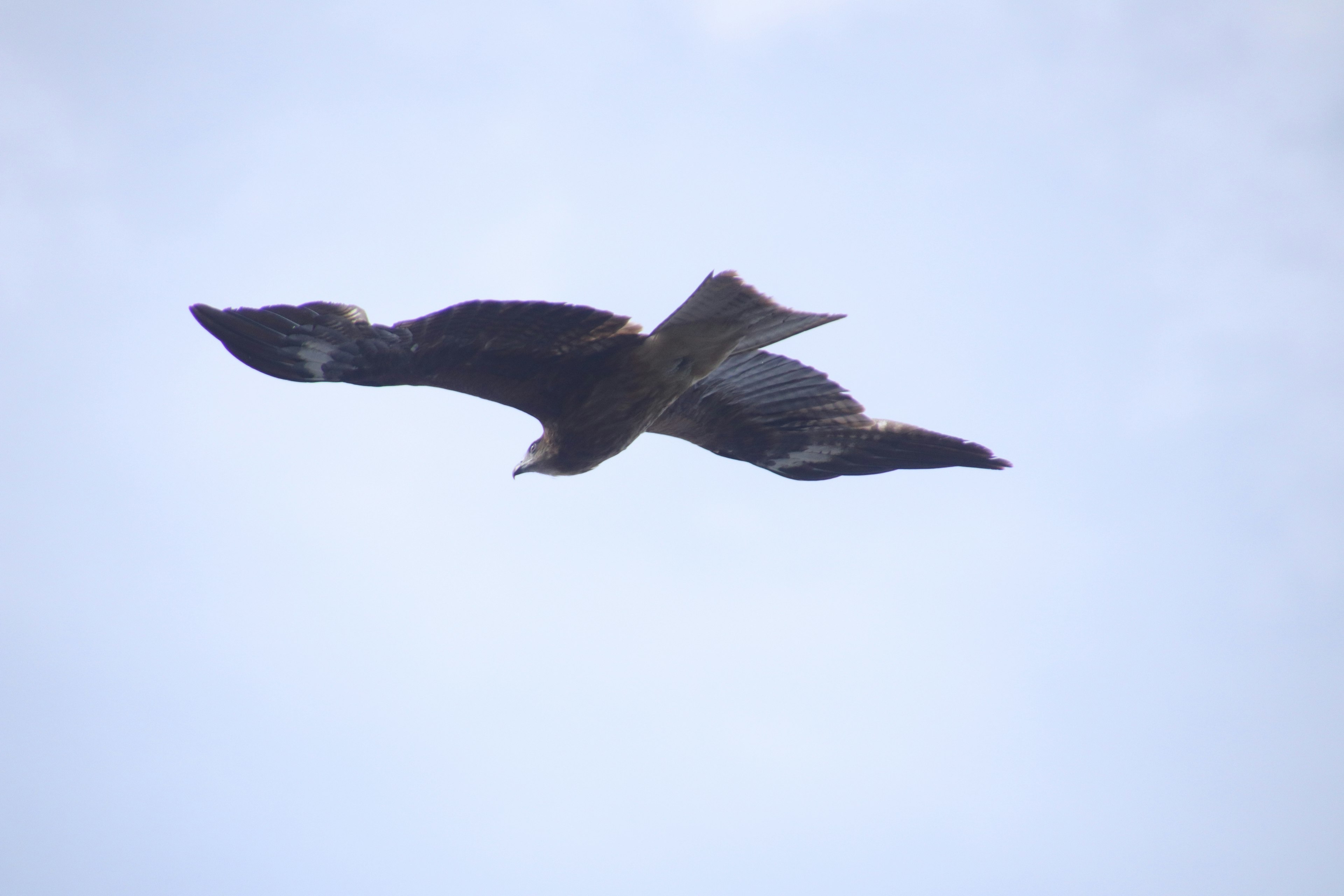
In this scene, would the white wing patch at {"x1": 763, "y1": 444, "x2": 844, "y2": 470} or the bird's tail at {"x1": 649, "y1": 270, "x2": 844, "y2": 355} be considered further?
the white wing patch at {"x1": 763, "y1": 444, "x2": 844, "y2": 470}

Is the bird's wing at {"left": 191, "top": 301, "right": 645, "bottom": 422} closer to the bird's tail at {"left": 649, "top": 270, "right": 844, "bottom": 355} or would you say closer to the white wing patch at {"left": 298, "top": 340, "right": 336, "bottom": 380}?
the white wing patch at {"left": 298, "top": 340, "right": 336, "bottom": 380}

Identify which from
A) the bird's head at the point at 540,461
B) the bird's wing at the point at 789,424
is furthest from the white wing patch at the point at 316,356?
the bird's wing at the point at 789,424

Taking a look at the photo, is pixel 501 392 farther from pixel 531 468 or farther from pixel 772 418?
pixel 772 418

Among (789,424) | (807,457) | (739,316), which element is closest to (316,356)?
(739,316)

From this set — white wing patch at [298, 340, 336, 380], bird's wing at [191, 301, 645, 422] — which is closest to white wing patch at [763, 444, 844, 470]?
bird's wing at [191, 301, 645, 422]

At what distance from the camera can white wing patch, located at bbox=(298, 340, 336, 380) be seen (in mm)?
6145

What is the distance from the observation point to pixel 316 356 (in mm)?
6176

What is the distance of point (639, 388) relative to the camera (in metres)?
7.03

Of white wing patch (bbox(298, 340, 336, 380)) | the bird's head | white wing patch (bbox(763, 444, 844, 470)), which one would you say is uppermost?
white wing patch (bbox(763, 444, 844, 470))

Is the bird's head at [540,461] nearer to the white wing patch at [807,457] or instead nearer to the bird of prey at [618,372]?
the bird of prey at [618,372]

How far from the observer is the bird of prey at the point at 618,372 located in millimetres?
6152

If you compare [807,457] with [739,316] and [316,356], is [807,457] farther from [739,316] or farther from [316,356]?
[316,356]

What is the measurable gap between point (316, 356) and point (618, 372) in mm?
1793

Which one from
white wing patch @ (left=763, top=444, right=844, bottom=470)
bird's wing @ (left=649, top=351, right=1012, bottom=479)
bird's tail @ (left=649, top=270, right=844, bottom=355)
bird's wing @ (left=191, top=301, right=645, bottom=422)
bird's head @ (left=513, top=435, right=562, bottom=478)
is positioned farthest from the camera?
white wing patch @ (left=763, top=444, right=844, bottom=470)
